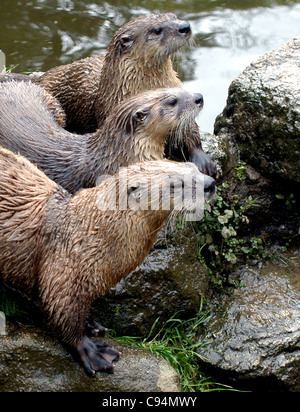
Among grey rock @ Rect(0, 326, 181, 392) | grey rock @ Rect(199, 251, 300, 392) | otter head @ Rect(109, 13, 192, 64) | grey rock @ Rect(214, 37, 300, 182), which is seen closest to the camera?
grey rock @ Rect(0, 326, 181, 392)

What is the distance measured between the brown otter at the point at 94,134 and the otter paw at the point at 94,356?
34.6 inches

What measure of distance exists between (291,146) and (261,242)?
653mm

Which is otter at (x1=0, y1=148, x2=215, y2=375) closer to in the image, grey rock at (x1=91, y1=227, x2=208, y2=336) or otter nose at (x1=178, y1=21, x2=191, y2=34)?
grey rock at (x1=91, y1=227, x2=208, y2=336)

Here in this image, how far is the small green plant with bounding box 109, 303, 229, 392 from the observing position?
312 cm

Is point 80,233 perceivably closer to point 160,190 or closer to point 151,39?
point 160,190

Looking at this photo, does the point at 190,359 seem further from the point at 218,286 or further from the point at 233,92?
the point at 233,92

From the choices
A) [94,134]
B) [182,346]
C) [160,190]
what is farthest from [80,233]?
[182,346]

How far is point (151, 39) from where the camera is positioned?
3.32 meters

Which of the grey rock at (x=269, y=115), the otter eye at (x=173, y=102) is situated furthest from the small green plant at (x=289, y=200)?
the otter eye at (x=173, y=102)

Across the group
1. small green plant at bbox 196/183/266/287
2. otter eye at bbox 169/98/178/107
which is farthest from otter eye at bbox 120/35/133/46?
small green plant at bbox 196/183/266/287

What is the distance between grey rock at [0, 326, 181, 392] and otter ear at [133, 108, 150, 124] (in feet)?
3.87

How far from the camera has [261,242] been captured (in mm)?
3775

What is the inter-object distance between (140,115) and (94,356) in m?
1.22

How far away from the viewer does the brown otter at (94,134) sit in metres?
3.00
